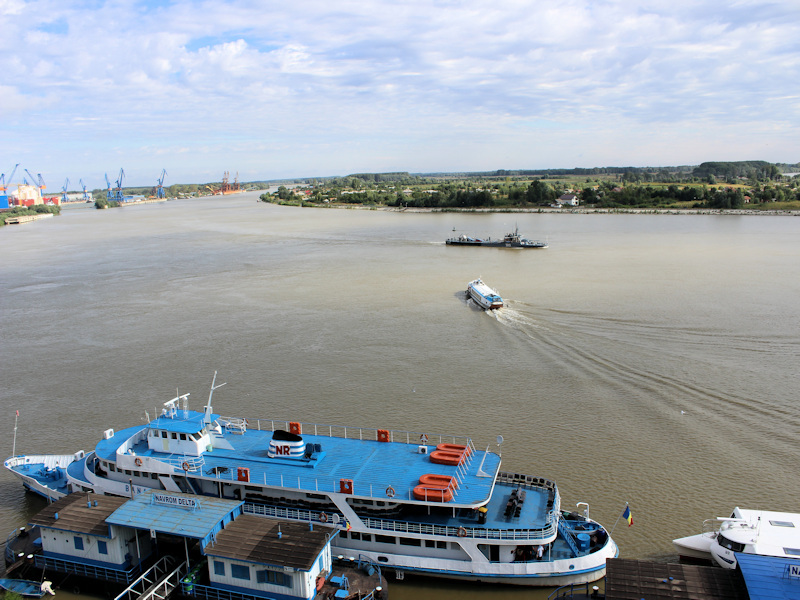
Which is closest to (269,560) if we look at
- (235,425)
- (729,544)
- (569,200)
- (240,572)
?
(240,572)

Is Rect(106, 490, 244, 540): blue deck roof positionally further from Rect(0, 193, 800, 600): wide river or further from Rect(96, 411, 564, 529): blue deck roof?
Rect(0, 193, 800, 600): wide river

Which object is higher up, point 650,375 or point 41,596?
point 650,375

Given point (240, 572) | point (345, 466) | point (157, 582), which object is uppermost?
point (345, 466)

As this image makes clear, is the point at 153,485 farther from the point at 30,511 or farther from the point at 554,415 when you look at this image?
the point at 554,415

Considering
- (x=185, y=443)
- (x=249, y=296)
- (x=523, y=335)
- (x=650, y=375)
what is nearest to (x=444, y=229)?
(x=249, y=296)

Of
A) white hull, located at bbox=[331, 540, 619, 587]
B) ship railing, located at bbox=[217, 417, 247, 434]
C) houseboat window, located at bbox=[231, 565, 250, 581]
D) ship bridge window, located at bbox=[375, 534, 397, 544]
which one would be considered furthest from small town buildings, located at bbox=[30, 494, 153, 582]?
white hull, located at bbox=[331, 540, 619, 587]

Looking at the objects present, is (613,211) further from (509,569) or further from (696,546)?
(509,569)

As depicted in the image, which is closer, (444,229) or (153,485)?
(153,485)

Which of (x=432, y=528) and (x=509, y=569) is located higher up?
(x=432, y=528)
